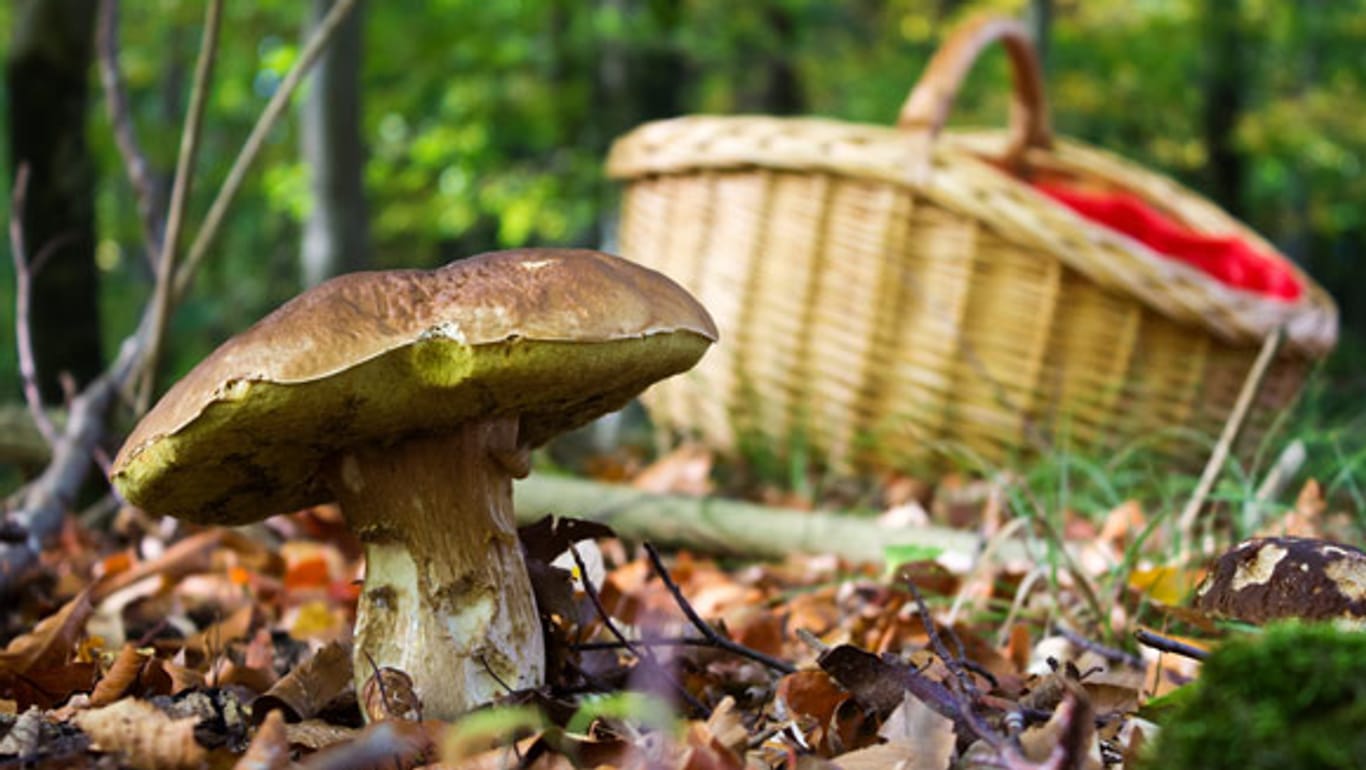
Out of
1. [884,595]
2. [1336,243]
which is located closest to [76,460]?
[884,595]

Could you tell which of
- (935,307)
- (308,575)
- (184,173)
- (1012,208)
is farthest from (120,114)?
(1012,208)

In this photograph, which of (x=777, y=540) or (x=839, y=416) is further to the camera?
(x=839, y=416)

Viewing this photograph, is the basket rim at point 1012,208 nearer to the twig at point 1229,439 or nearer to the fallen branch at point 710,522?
the twig at point 1229,439

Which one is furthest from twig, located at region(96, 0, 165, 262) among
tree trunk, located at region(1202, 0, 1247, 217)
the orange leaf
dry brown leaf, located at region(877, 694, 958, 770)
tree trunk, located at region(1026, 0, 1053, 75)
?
tree trunk, located at region(1202, 0, 1247, 217)

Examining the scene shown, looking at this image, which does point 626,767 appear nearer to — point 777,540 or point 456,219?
point 777,540

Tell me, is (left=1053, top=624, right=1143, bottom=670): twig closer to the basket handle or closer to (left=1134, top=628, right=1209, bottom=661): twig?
(left=1134, top=628, right=1209, bottom=661): twig

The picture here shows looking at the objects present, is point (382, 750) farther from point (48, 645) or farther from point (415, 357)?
point (48, 645)
